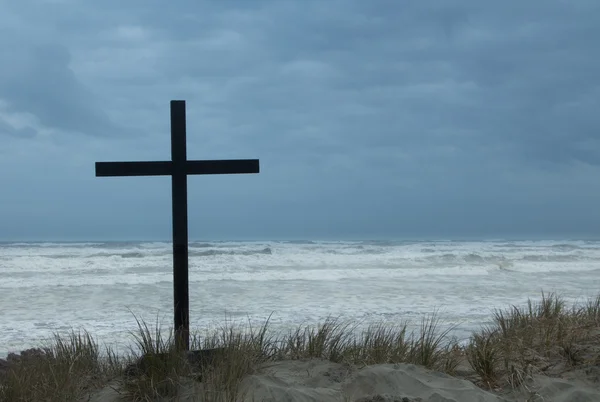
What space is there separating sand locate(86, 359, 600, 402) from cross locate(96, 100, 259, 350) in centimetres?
151

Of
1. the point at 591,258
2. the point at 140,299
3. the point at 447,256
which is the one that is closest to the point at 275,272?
the point at 140,299

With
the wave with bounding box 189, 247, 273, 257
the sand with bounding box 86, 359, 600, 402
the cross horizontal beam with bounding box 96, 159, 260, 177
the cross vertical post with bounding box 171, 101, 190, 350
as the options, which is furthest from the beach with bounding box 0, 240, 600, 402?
the cross horizontal beam with bounding box 96, 159, 260, 177

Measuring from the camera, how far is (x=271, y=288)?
19.8 metres

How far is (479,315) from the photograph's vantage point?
13.2 metres

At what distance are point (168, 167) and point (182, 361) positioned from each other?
7.11 feet

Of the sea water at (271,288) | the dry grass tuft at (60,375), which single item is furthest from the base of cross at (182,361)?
the sea water at (271,288)

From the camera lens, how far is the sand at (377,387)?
168 inches

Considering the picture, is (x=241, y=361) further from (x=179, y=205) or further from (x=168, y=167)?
(x=168, y=167)

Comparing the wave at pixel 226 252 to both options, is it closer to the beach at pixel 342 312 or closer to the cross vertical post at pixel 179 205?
the beach at pixel 342 312

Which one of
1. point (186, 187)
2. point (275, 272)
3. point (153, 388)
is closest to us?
point (153, 388)

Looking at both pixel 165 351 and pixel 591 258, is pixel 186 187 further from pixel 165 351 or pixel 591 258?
pixel 591 258

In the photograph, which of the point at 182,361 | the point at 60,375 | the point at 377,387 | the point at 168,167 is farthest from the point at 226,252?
the point at 377,387

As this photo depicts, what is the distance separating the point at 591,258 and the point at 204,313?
2899 centimetres

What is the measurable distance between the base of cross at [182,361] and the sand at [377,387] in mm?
182
